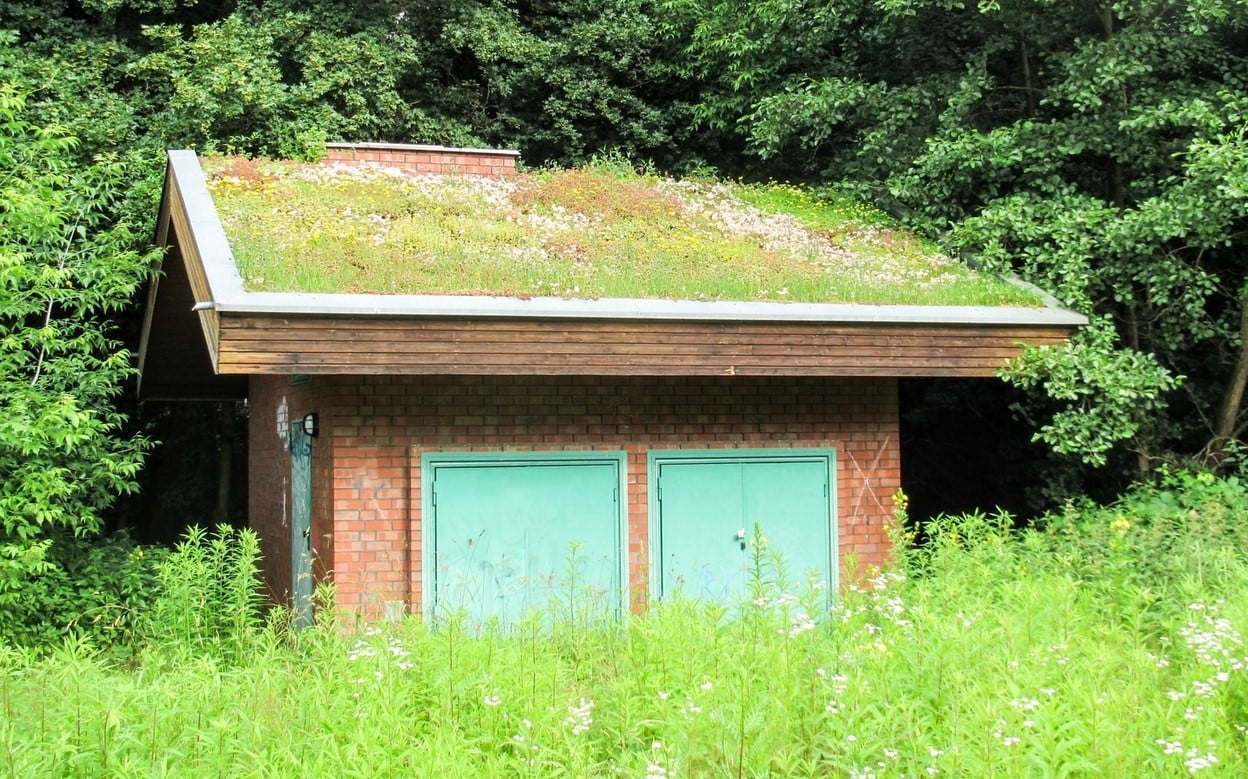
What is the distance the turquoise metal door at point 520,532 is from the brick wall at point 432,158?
252 inches

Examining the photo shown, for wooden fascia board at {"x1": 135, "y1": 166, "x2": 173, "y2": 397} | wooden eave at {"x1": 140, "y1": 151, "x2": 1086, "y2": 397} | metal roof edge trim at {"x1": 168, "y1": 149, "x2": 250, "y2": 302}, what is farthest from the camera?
wooden fascia board at {"x1": 135, "y1": 166, "x2": 173, "y2": 397}

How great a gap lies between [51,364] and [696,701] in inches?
311

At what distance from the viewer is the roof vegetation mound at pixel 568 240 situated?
311 inches

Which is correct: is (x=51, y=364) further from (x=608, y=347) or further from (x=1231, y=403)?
(x=1231, y=403)

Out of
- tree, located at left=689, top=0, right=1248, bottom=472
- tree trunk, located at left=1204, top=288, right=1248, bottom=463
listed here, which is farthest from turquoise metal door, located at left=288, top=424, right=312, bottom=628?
tree trunk, located at left=1204, top=288, right=1248, bottom=463

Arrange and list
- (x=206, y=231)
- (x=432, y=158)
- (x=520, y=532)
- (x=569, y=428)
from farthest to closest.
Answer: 1. (x=432, y=158)
2. (x=569, y=428)
3. (x=206, y=231)
4. (x=520, y=532)

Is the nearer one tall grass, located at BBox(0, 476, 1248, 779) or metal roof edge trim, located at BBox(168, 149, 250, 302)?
tall grass, located at BBox(0, 476, 1248, 779)

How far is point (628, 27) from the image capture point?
18.8m

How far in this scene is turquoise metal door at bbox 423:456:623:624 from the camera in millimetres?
7723

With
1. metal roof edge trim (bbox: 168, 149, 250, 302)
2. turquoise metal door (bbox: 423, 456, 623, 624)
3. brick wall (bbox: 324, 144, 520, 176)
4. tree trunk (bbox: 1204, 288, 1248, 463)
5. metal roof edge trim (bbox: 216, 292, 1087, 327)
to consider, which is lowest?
turquoise metal door (bbox: 423, 456, 623, 624)

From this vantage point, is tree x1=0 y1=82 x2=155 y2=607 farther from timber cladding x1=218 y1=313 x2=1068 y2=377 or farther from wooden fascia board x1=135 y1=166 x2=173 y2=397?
timber cladding x1=218 y1=313 x2=1068 y2=377

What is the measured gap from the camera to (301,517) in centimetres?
881

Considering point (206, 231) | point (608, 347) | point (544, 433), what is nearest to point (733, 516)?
point (544, 433)

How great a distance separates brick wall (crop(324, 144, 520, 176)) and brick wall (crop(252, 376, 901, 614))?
4841 millimetres
